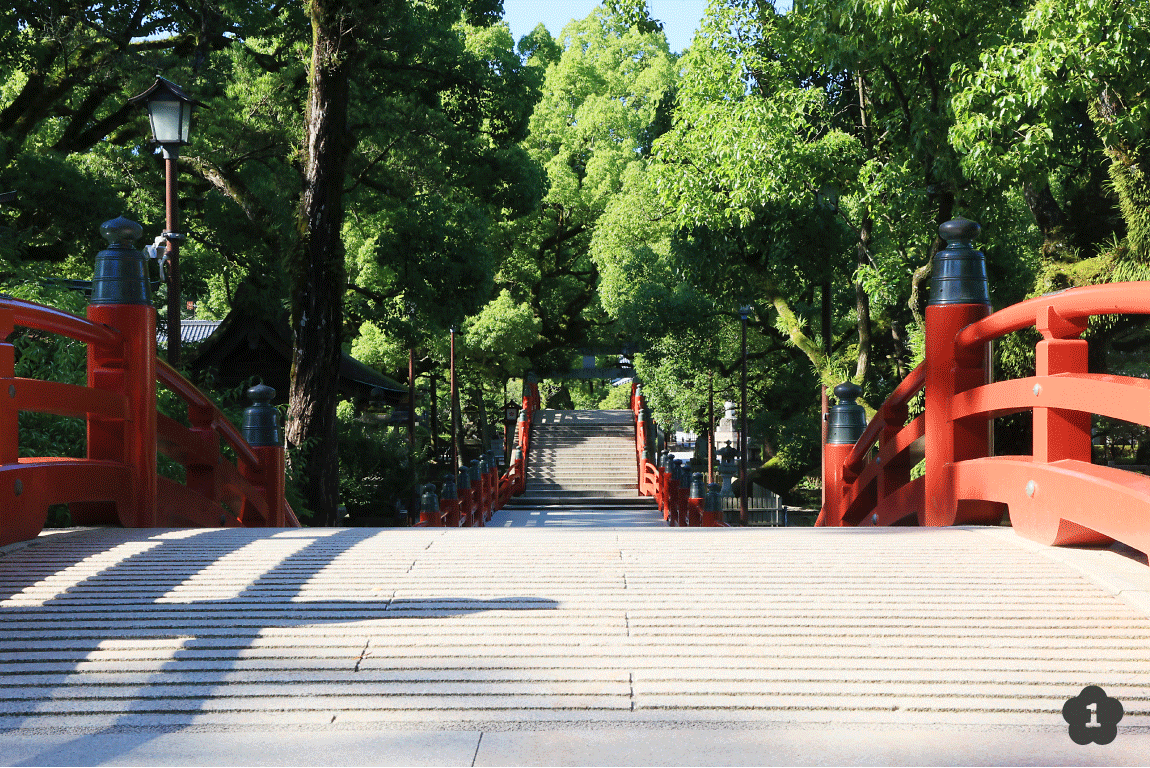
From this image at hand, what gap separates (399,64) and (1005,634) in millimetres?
14491

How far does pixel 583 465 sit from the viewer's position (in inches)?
1098

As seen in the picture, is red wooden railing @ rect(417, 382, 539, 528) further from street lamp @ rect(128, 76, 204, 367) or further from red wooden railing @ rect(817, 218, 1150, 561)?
red wooden railing @ rect(817, 218, 1150, 561)

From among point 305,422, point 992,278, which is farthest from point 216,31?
point 992,278

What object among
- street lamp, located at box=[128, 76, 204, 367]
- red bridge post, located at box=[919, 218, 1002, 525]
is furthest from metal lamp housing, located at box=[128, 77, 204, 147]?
red bridge post, located at box=[919, 218, 1002, 525]

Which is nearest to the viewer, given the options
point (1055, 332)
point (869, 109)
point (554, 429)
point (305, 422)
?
point (1055, 332)

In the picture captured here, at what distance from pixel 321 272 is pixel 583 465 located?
1707 centimetres

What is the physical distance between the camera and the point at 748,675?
281cm

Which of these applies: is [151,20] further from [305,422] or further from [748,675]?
[748,675]

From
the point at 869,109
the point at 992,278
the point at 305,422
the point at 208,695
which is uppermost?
the point at 869,109

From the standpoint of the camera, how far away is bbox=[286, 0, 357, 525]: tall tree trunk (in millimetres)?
11312

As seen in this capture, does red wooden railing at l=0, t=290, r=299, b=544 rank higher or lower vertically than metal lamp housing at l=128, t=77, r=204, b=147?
lower

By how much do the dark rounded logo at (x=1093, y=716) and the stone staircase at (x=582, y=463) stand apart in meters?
20.9

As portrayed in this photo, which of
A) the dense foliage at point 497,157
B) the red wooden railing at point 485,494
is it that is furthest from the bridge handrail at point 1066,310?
the red wooden railing at point 485,494

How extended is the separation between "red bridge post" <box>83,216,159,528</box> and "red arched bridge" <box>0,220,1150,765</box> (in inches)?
0.6
